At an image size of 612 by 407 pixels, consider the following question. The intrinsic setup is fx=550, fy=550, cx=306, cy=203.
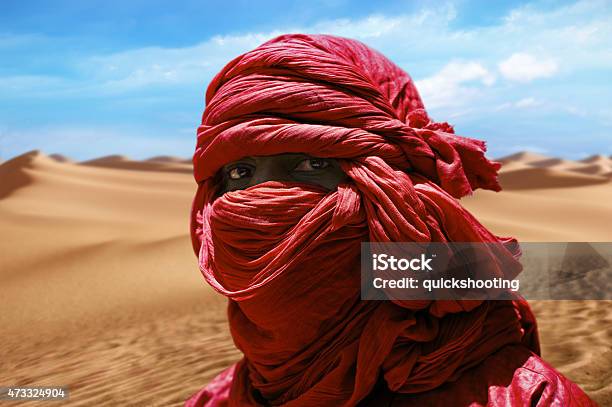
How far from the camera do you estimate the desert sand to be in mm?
4785

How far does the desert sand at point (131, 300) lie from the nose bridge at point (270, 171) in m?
2.78

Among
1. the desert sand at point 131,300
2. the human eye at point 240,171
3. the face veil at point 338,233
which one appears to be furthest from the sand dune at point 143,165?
the face veil at point 338,233

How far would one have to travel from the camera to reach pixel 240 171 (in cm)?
221

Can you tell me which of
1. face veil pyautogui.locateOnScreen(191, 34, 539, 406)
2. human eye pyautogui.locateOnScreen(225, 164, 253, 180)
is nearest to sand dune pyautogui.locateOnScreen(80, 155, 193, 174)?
human eye pyautogui.locateOnScreen(225, 164, 253, 180)

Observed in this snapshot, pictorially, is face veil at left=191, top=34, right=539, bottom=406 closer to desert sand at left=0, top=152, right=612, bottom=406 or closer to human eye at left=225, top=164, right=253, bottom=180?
human eye at left=225, top=164, right=253, bottom=180

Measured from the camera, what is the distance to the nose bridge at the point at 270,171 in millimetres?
2078

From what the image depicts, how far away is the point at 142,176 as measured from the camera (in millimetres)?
32969

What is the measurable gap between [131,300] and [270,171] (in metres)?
8.25

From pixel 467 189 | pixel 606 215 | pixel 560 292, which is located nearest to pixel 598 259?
pixel 560 292

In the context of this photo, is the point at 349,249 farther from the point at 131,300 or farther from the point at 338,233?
the point at 131,300

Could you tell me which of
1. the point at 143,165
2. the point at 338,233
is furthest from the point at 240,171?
the point at 143,165

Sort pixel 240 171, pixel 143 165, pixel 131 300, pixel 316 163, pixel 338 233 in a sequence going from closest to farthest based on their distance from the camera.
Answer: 1. pixel 338 233
2. pixel 316 163
3. pixel 240 171
4. pixel 131 300
5. pixel 143 165

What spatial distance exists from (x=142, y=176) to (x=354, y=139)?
3257 centimetres

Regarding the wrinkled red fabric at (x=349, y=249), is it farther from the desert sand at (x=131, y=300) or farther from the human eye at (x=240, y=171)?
the desert sand at (x=131, y=300)
